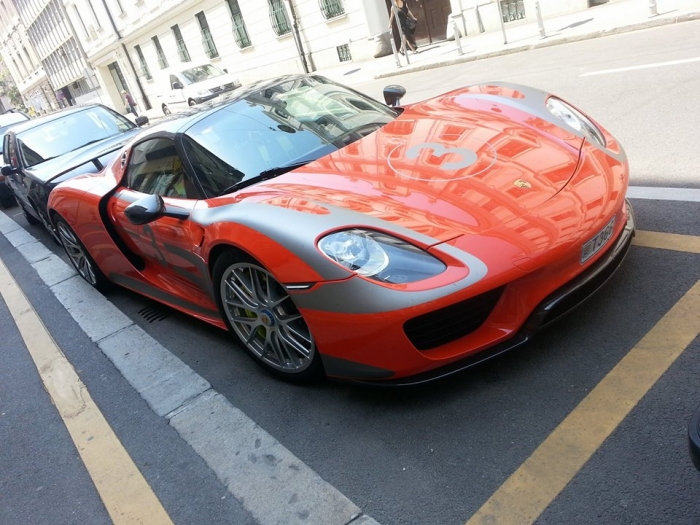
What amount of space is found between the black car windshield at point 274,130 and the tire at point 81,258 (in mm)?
1884

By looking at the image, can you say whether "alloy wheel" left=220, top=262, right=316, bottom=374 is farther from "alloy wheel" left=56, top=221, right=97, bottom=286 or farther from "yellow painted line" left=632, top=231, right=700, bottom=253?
"alloy wheel" left=56, top=221, right=97, bottom=286

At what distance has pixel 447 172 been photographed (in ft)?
8.54

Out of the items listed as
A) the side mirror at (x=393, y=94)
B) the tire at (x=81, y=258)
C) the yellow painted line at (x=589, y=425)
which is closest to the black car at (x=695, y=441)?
the yellow painted line at (x=589, y=425)

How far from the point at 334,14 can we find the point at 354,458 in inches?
787

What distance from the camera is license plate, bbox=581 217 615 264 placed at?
2.30m

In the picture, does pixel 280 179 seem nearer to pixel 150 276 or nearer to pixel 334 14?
pixel 150 276

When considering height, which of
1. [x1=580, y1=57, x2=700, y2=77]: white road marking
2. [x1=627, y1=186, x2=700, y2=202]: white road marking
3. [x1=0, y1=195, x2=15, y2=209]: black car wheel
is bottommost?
[x1=580, y1=57, x2=700, y2=77]: white road marking

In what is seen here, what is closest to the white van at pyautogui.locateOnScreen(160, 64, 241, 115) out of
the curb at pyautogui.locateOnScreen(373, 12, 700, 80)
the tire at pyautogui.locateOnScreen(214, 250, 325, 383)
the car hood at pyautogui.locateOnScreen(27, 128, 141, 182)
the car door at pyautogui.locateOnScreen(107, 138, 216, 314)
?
the curb at pyautogui.locateOnScreen(373, 12, 700, 80)

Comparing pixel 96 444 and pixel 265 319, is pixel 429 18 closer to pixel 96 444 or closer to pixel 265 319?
pixel 265 319

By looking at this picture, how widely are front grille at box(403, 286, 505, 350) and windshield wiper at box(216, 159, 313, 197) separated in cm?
123

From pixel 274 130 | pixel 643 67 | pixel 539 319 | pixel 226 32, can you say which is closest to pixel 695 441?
pixel 539 319

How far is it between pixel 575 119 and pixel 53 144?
6.33 m

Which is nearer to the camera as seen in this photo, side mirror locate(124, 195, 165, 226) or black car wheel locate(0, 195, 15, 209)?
side mirror locate(124, 195, 165, 226)

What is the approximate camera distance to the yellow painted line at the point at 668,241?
289 cm
